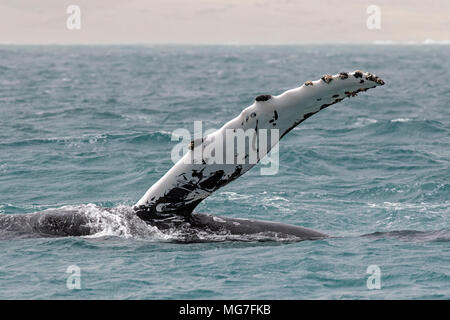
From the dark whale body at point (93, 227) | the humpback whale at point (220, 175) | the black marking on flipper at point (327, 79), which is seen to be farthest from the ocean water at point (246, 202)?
the black marking on flipper at point (327, 79)

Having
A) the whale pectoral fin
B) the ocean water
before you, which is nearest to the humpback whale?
the whale pectoral fin

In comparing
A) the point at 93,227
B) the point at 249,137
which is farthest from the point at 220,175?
the point at 93,227

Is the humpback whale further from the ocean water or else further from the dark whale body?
the ocean water

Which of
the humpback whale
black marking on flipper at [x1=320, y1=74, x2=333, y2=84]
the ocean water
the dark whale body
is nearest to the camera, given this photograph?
black marking on flipper at [x1=320, y1=74, x2=333, y2=84]

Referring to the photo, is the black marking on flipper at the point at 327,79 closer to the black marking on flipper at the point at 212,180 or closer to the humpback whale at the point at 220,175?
the humpback whale at the point at 220,175

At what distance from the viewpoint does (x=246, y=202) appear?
18.4 meters

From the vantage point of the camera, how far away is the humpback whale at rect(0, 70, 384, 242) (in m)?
10.6

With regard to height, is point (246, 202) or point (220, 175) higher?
point (220, 175)

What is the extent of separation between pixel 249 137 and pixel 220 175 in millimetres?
776

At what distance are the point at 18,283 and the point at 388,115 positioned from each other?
2893 cm

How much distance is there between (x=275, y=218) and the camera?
16.7 metres

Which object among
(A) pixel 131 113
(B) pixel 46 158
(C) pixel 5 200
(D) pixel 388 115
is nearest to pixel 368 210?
(C) pixel 5 200

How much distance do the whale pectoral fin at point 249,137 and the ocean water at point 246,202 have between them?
0.77 metres

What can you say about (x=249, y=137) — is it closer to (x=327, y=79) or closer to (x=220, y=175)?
(x=220, y=175)
